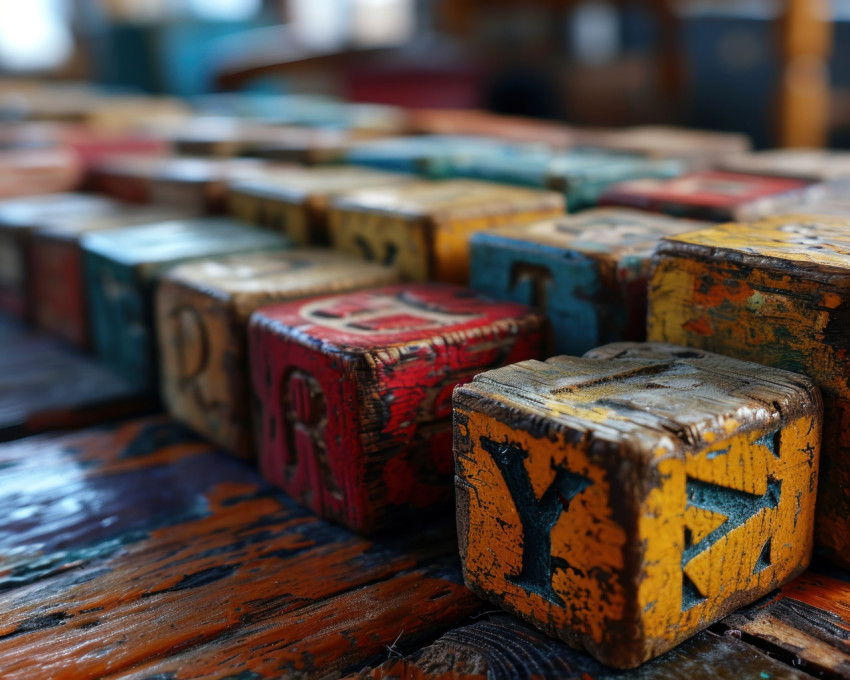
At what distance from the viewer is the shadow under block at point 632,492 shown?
815 mm

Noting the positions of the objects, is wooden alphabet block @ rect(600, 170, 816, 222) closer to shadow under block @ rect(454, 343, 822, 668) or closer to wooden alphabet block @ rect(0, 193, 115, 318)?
shadow under block @ rect(454, 343, 822, 668)

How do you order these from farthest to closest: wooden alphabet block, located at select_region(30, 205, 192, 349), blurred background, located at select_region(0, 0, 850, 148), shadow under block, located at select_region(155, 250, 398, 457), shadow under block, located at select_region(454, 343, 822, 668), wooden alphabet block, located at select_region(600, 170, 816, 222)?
blurred background, located at select_region(0, 0, 850, 148)
wooden alphabet block, located at select_region(30, 205, 192, 349)
wooden alphabet block, located at select_region(600, 170, 816, 222)
shadow under block, located at select_region(155, 250, 398, 457)
shadow under block, located at select_region(454, 343, 822, 668)

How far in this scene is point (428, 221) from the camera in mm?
1493

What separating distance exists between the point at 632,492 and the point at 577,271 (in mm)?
523

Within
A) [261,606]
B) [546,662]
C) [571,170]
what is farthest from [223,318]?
[571,170]

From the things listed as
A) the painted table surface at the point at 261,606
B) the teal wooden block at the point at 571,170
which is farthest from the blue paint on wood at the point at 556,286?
the teal wooden block at the point at 571,170

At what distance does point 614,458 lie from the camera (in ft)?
2.61

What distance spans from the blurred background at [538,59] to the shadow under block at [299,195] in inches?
69.0

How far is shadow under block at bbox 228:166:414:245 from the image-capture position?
1.82 m

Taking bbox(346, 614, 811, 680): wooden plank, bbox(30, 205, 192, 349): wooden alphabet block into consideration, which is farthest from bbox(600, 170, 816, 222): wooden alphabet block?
bbox(30, 205, 192, 349): wooden alphabet block

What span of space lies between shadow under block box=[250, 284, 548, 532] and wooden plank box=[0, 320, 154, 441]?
0.50m

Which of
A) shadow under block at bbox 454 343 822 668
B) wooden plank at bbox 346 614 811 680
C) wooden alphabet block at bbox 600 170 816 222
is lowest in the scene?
wooden plank at bbox 346 614 811 680

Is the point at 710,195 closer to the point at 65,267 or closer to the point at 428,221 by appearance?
the point at 428,221

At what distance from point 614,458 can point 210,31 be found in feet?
26.6
